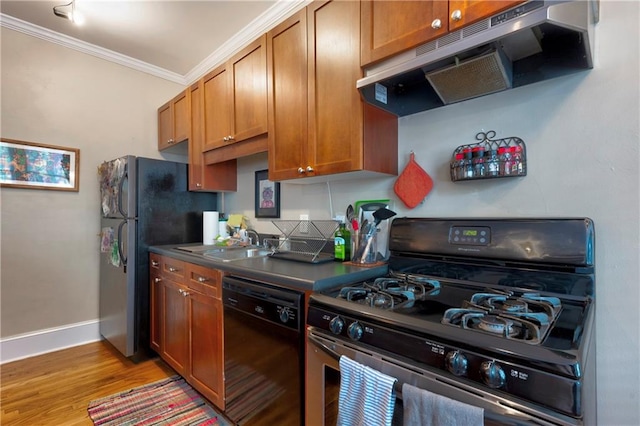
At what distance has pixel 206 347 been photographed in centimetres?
178

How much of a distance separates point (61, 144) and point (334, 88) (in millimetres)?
2651

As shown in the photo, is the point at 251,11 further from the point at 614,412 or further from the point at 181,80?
the point at 614,412

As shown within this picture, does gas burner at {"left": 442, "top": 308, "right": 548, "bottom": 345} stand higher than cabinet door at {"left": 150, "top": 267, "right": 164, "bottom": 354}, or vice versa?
gas burner at {"left": 442, "top": 308, "right": 548, "bottom": 345}

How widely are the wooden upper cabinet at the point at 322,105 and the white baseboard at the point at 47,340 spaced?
252 cm

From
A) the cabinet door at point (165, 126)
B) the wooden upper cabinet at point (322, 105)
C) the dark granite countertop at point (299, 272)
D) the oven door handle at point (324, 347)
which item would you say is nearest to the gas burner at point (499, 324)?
the oven door handle at point (324, 347)

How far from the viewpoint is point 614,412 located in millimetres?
1030

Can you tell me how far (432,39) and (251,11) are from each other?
1677 millimetres

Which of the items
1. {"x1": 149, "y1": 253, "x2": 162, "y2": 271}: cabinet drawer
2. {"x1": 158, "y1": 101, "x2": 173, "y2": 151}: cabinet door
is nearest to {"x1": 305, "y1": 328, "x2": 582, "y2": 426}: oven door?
→ {"x1": 149, "y1": 253, "x2": 162, "y2": 271}: cabinet drawer

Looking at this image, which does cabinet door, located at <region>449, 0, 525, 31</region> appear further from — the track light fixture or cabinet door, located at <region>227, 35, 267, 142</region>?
the track light fixture

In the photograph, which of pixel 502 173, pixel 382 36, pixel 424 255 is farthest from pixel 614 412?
pixel 382 36

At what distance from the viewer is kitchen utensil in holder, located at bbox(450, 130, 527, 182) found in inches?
47.8

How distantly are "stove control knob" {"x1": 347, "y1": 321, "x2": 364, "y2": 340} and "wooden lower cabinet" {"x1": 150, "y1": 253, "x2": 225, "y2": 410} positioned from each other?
94cm

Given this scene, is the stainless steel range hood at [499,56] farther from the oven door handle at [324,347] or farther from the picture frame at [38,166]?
the picture frame at [38,166]

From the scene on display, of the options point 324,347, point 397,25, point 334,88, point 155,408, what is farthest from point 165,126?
point 324,347
